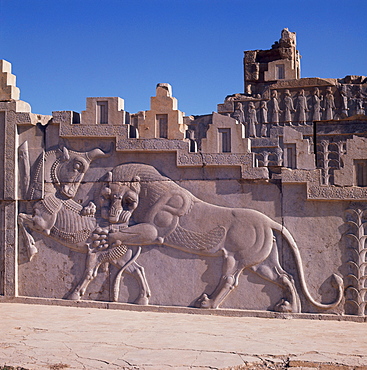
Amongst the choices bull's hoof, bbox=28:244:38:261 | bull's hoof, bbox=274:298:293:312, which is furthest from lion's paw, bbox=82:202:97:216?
bull's hoof, bbox=274:298:293:312

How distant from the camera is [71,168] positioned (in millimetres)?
8508

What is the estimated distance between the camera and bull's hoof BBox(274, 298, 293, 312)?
768 cm

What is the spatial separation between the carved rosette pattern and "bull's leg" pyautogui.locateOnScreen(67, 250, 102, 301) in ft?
12.1

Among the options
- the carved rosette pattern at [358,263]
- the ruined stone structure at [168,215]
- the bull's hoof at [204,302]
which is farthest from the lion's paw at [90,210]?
the carved rosette pattern at [358,263]

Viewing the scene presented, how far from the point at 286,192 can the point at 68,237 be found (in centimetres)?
337

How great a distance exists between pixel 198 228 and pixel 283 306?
1.63 metres

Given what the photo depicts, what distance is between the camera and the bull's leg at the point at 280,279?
7.70 meters

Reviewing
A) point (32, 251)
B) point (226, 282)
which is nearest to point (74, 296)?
point (32, 251)

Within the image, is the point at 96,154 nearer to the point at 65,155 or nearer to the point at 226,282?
the point at 65,155

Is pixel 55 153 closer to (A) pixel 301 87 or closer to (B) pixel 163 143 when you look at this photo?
(B) pixel 163 143

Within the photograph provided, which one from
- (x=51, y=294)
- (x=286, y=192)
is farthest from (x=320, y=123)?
(x=51, y=294)

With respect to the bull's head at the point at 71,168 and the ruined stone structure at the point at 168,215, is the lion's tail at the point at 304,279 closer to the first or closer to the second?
the ruined stone structure at the point at 168,215

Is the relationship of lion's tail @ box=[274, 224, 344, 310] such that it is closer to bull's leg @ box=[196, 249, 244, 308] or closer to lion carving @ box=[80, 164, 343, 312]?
lion carving @ box=[80, 164, 343, 312]

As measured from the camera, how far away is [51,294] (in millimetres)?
8500
